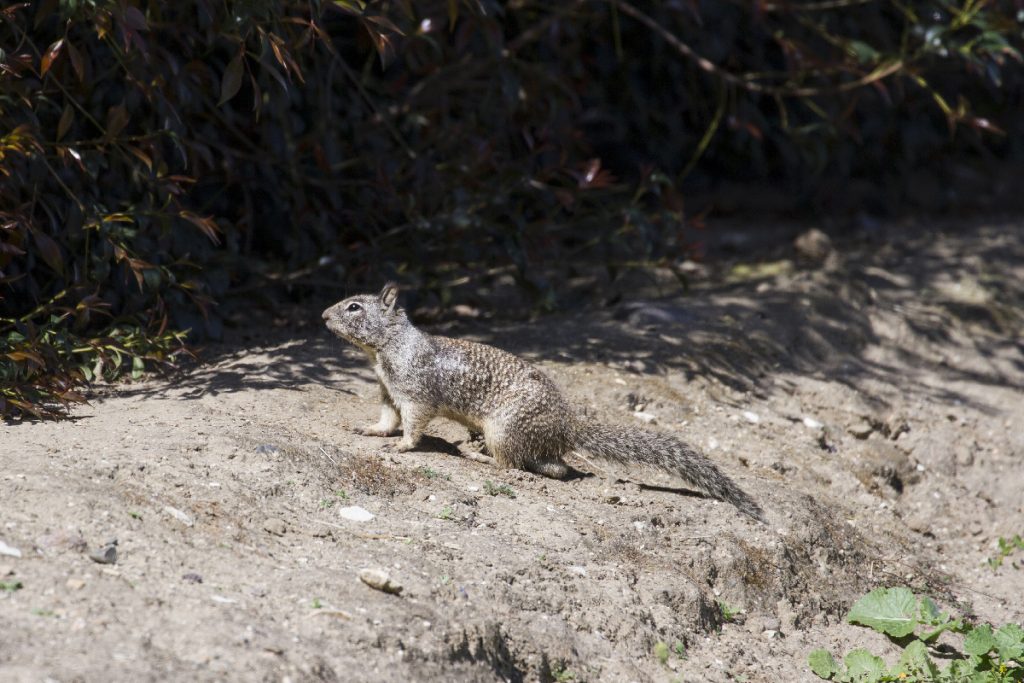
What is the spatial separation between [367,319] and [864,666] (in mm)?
2622

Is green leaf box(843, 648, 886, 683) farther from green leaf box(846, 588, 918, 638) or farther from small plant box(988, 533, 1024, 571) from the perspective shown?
small plant box(988, 533, 1024, 571)

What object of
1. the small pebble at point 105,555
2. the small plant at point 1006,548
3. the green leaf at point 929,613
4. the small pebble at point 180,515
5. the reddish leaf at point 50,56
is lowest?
the small plant at point 1006,548

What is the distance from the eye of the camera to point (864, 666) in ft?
15.6

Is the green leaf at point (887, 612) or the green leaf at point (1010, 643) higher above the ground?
the green leaf at point (1010, 643)

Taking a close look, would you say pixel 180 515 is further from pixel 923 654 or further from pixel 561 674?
pixel 923 654

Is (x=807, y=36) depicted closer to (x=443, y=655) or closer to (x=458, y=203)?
(x=458, y=203)

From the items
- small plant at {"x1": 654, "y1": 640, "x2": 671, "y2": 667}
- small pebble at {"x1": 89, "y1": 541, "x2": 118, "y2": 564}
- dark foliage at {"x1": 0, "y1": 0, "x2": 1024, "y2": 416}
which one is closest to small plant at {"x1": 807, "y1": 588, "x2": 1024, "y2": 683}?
small plant at {"x1": 654, "y1": 640, "x2": 671, "y2": 667}

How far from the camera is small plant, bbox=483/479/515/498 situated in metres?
5.11

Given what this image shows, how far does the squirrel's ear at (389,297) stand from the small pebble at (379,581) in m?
1.80

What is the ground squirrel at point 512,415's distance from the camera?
5.38m

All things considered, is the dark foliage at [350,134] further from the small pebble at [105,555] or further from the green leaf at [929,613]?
the green leaf at [929,613]

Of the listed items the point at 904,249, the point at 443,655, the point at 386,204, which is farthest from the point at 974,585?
the point at 904,249

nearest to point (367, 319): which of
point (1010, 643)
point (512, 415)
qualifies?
point (512, 415)

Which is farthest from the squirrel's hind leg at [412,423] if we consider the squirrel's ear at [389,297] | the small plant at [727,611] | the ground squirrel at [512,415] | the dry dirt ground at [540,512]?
the small plant at [727,611]
